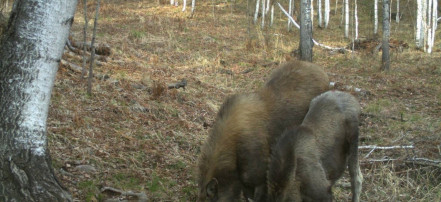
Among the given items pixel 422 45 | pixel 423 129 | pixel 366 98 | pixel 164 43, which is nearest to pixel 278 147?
pixel 423 129

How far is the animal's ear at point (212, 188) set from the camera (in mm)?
4637

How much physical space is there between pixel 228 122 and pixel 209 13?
2519 centimetres

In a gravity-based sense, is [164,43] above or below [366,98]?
above

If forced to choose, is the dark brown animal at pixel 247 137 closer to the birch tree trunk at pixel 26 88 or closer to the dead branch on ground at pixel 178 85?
the birch tree trunk at pixel 26 88

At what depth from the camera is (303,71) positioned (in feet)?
21.1

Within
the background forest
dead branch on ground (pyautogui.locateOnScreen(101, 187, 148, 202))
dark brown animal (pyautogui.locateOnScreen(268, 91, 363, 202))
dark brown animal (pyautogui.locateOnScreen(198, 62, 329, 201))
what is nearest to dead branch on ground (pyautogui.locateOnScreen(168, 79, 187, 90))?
the background forest

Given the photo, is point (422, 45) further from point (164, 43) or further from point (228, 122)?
point (228, 122)

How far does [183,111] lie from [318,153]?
4.17m

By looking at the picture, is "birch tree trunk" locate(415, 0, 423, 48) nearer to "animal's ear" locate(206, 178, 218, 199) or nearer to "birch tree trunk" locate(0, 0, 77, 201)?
"animal's ear" locate(206, 178, 218, 199)

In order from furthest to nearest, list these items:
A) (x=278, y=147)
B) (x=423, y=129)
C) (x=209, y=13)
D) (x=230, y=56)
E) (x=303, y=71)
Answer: (x=209, y=13) < (x=230, y=56) < (x=423, y=129) < (x=303, y=71) < (x=278, y=147)

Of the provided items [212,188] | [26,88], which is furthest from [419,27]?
[26,88]

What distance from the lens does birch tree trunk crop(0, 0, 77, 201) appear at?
388 centimetres

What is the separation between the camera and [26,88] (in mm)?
3896

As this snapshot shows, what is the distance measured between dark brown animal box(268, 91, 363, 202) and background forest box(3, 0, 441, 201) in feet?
2.65
